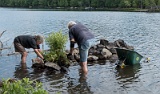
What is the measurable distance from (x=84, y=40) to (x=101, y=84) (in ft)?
7.54

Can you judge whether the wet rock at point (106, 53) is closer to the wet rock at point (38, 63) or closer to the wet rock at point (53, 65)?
the wet rock at point (53, 65)

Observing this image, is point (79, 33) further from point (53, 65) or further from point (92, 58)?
point (92, 58)

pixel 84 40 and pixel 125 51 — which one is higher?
pixel 84 40

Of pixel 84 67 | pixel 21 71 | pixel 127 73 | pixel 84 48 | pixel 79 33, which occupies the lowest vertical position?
pixel 127 73

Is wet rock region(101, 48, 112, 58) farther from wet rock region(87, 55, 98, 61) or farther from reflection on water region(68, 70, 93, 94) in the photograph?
reflection on water region(68, 70, 93, 94)

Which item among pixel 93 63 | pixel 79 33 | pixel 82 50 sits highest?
pixel 79 33

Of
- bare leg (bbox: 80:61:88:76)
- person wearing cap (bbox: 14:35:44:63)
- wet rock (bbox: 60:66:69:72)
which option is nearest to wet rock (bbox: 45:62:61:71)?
wet rock (bbox: 60:66:69:72)

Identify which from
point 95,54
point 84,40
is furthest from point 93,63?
point 84,40

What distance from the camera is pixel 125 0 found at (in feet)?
617

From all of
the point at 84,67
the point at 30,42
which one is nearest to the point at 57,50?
the point at 30,42

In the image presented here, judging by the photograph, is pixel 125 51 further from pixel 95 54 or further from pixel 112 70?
pixel 95 54

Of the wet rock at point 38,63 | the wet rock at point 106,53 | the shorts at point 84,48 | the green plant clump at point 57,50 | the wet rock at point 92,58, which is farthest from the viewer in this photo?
the wet rock at point 106,53

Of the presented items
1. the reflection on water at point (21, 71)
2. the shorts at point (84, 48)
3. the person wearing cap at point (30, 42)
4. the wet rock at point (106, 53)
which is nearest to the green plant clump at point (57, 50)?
the person wearing cap at point (30, 42)

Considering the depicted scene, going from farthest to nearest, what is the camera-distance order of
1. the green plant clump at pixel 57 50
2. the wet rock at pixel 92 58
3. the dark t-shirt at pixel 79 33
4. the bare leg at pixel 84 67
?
the wet rock at pixel 92 58 < the green plant clump at pixel 57 50 < the bare leg at pixel 84 67 < the dark t-shirt at pixel 79 33
